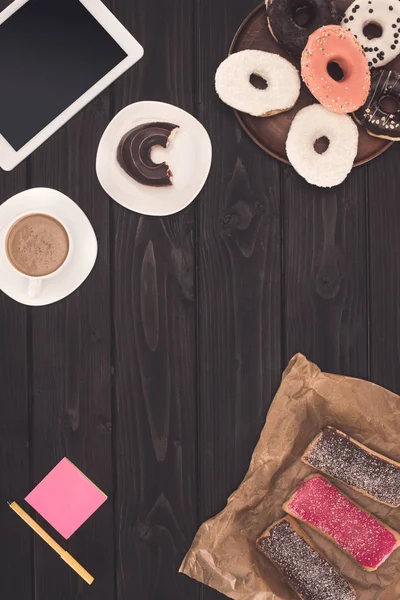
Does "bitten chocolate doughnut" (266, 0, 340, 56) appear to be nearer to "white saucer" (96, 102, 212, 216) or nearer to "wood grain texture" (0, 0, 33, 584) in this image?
"white saucer" (96, 102, 212, 216)

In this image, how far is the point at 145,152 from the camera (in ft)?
3.56

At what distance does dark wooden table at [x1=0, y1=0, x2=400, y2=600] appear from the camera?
1.10 meters

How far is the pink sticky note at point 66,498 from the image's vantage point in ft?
Result: 3.60

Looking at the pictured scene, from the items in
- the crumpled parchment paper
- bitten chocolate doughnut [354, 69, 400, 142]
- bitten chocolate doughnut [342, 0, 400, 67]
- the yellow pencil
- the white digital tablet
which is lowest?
the crumpled parchment paper

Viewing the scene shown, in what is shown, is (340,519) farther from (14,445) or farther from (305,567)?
(14,445)

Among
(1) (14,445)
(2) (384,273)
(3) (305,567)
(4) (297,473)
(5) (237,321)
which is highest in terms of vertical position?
(1) (14,445)

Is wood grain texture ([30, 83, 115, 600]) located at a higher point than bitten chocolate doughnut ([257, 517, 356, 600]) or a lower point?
higher

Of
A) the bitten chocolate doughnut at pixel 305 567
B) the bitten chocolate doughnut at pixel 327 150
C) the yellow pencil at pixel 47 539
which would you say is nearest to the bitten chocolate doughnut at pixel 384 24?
the bitten chocolate doughnut at pixel 327 150

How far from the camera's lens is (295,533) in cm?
106

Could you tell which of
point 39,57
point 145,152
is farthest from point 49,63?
point 145,152

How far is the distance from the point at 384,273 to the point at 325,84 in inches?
13.3

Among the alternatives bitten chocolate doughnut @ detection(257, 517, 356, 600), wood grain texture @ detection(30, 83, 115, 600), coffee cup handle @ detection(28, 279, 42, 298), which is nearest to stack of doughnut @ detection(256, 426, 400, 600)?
bitten chocolate doughnut @ detection(257, 517, 356, 600)

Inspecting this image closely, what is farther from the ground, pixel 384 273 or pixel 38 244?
pixel 38 244

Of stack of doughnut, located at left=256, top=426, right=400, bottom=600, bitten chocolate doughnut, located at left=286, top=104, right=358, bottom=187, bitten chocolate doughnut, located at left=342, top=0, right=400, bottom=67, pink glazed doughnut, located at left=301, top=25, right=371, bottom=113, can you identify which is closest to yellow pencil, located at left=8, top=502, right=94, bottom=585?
stack of doughnut, located at left=256, top=426, right=400, bottom=600
